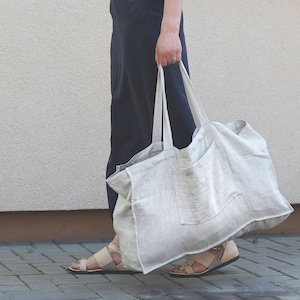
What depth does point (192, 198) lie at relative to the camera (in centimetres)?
311

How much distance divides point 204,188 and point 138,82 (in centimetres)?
71

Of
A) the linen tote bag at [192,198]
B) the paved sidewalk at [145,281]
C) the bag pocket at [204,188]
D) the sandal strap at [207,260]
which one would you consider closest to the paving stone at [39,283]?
the paved sidewalk at [145,281]

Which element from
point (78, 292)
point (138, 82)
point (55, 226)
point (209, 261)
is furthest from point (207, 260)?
point (55, 226)

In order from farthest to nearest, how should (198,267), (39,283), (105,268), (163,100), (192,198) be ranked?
(105,268), (198,267), (39,283), (163,100), (192,198)

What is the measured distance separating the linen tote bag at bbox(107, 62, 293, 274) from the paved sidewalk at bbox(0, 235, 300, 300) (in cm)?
32

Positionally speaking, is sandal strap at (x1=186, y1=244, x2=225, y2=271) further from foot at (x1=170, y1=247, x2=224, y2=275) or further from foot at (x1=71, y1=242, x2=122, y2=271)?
foot at (x1=71, y1=242, x2=122, y2=271)

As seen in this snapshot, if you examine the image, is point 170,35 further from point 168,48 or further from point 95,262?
point 95,262

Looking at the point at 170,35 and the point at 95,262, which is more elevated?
the point at 170,35

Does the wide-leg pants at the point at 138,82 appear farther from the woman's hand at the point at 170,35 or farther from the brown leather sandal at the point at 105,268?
the brown leather sandal at the point at 105,268

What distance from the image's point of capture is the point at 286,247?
15.0 ft

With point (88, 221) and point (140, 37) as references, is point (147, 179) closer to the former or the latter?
point (140, 37)

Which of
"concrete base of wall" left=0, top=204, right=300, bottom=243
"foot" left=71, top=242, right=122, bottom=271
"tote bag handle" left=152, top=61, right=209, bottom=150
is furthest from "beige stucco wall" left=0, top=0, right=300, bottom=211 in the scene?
"tote bag handle" left=152, top=61, right=209, bottom=150

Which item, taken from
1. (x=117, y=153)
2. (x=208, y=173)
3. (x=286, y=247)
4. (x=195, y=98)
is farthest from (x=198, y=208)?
(x=286, y=247)

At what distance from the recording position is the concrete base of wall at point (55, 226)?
467 cm
